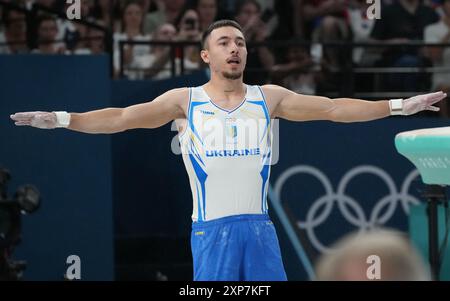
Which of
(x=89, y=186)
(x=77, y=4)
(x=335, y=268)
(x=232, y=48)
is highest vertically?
(x=77, y=4)

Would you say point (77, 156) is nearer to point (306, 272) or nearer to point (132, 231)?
point (132, 231)

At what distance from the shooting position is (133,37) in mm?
10891

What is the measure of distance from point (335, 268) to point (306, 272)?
0.40 meters

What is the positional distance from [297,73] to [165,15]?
164 cm

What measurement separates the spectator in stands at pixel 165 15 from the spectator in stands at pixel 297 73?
3.98 feet

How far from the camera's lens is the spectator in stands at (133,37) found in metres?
10.8

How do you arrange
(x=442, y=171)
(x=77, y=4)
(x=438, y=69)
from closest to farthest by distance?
(x=442, y=171)
(x=77, y=4)
(x=438, y=69)

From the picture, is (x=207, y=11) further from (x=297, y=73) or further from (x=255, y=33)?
(x=297, y=73)

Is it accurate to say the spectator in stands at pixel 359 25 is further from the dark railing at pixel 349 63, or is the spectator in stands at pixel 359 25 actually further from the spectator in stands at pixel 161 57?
the spectator in stands at pixel 161 57

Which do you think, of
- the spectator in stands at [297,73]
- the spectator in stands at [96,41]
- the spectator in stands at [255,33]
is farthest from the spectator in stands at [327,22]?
the spectator in stands at [96,41]

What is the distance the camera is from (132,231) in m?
10.8

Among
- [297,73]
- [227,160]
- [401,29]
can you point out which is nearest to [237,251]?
[227,160]

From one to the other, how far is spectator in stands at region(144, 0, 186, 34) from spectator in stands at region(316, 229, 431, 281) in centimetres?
283
